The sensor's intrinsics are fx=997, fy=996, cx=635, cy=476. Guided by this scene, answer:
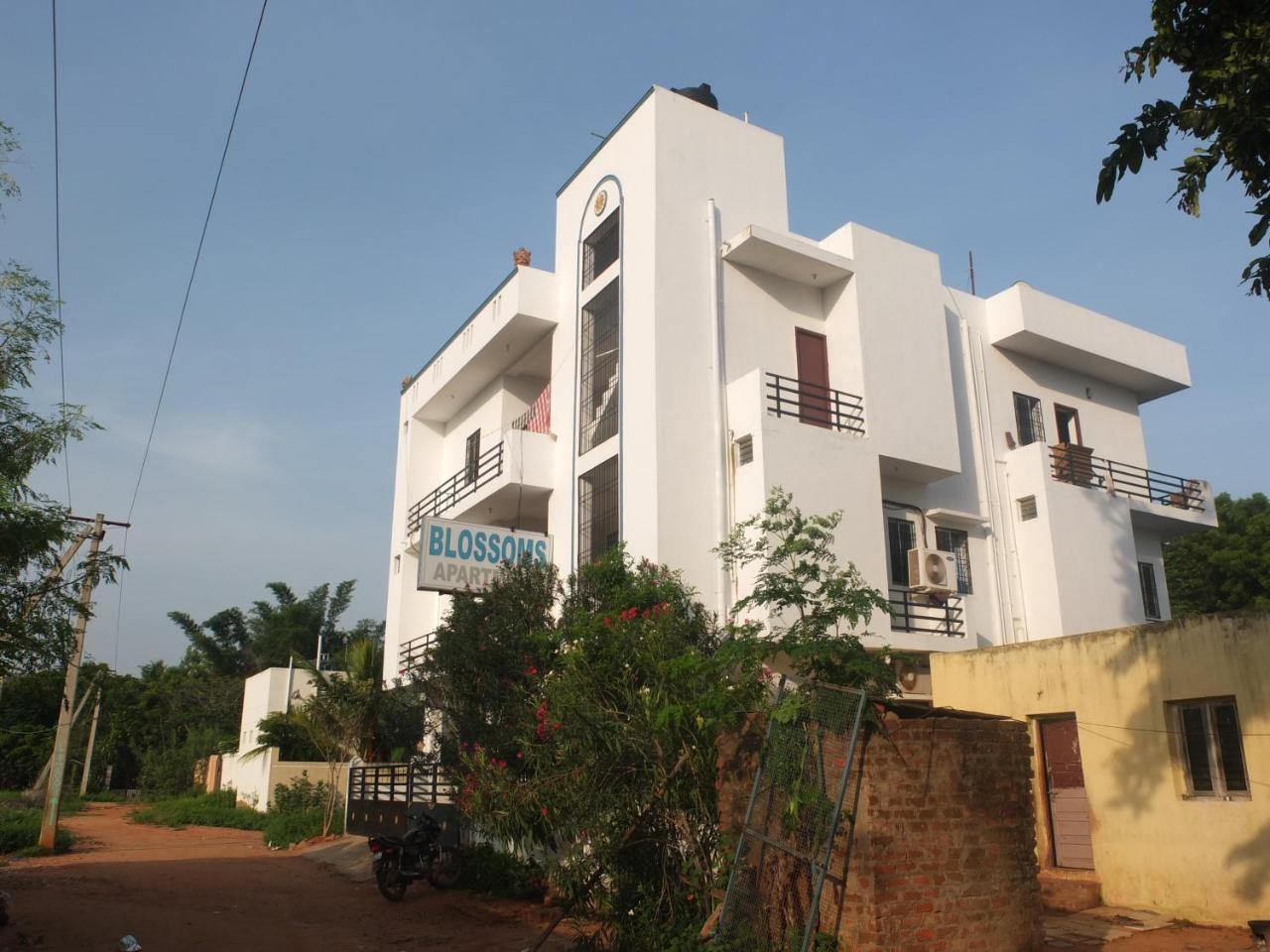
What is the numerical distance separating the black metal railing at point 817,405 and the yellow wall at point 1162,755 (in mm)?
5383

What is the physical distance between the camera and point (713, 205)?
17.2 metres

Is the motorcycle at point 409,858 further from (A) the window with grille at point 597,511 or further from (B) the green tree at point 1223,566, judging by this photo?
(B) the green tree at point 1223,566

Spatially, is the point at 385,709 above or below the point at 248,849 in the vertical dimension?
above

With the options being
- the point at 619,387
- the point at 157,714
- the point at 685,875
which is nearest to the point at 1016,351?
the point at 619,387

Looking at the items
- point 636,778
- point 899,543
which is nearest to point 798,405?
point 899,543

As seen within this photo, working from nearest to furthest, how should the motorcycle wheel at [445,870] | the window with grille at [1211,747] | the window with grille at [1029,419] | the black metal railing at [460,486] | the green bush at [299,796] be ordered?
the window with grille at [1211,747] → the motorcycle wheel at [445,870] → the black metal railing at [460,486] → the window with grille at [1029,419] → the green bush at [299,796]

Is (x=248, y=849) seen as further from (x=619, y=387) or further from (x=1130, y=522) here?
(x=1130, y=522)

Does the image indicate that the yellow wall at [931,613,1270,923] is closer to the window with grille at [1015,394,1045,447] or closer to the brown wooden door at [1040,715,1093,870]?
the brown wooden door at [1040,715,1093,870]

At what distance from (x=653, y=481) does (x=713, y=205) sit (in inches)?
210

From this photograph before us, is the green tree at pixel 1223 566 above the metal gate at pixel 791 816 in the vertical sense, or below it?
above

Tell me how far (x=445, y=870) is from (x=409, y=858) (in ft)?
3.34

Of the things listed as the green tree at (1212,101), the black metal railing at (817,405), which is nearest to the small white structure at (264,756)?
the black metal railing at (817,405)

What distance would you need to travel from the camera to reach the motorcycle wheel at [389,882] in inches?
539

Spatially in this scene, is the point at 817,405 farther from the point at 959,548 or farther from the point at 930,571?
the point at 959,548
